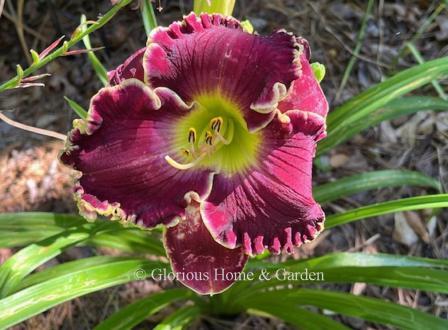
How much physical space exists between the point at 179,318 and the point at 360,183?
0.51 meters

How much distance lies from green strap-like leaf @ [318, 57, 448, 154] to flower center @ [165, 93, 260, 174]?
1.19ft

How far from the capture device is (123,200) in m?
0.89

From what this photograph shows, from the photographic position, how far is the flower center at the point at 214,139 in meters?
0.95

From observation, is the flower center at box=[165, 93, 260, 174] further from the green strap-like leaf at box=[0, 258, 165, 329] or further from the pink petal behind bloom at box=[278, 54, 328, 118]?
the green strap-like leaf at box=[0, 258, 165, 329]

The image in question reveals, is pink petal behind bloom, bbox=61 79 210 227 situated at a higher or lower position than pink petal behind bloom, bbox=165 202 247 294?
higher

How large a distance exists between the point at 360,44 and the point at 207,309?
0.99 meters

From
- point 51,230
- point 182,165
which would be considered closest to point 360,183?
point 182,165

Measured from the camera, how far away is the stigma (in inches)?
37.9

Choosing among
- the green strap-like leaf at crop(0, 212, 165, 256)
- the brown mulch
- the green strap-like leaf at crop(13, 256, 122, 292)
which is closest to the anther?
the green strap-like leaf at crop(0, 212, 165, 256)

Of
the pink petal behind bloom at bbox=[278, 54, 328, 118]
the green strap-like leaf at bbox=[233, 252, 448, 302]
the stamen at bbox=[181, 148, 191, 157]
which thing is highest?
the pink petal behind bloom at bbox=[278, 54, 328, 118]

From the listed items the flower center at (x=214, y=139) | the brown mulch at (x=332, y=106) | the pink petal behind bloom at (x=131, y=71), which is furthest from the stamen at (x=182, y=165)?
the brown mulch at (x=332, y=106)

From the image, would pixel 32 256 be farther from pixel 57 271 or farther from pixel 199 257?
pixel 199 257

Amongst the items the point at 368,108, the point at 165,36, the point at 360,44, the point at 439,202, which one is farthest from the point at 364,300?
the point at 360,44

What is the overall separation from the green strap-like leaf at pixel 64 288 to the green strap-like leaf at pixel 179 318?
123mm
